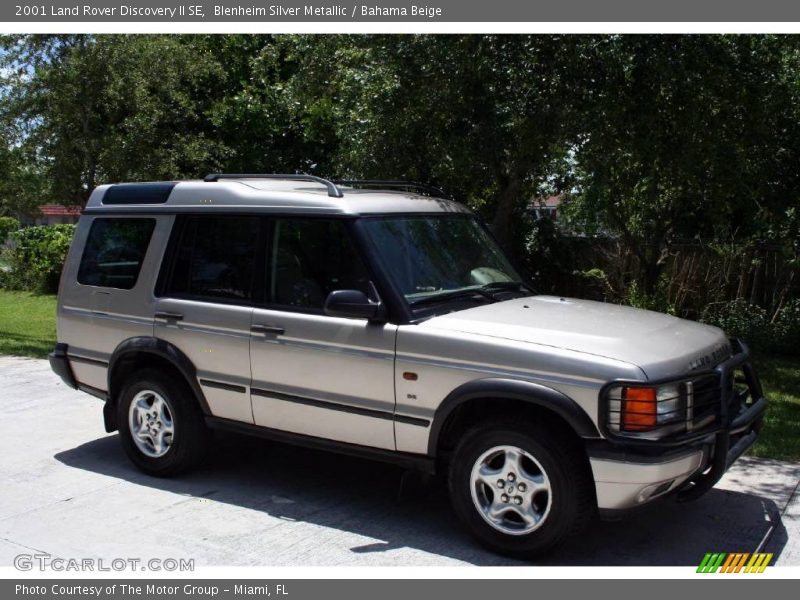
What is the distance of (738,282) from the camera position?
12.6 meters

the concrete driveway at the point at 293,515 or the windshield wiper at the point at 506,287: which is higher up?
the windshield wiper at the point at 506,287

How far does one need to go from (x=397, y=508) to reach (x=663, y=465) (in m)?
1.93

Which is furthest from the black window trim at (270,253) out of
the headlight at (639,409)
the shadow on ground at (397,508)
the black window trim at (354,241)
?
the headlight at (639,409)

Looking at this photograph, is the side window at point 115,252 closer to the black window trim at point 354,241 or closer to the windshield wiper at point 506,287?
the black window trim at point 354,241

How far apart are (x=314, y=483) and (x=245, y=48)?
1394 centimetres

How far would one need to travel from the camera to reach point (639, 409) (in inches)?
173

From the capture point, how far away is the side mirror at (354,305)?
502 centimetres

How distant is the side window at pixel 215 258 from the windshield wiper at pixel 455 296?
1230 mm

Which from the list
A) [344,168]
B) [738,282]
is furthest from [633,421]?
[738,282]

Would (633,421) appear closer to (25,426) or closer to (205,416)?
(205,416)

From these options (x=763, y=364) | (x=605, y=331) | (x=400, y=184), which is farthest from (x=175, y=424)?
(x=763, y=364)

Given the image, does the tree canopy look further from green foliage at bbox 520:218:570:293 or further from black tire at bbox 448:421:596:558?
black tire at bbox 448:421:596:558

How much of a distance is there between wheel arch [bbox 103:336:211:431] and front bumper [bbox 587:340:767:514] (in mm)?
2818

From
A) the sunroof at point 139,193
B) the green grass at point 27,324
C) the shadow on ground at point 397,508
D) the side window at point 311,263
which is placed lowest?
the green grass at point 27,324
